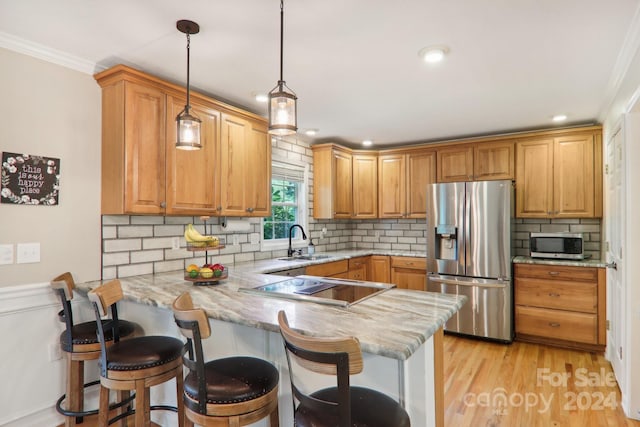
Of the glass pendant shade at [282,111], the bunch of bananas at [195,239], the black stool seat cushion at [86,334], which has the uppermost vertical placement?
the glass pendant shade at [282,111]

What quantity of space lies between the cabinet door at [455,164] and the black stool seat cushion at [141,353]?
12.2 ft

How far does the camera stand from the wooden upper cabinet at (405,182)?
4730mm

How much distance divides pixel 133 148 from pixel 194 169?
47 centimetres

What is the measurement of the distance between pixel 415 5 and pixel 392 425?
1835 mm

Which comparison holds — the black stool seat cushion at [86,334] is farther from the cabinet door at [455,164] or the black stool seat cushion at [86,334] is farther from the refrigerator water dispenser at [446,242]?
the cabinet door at [455,164]

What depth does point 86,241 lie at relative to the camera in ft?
8.02

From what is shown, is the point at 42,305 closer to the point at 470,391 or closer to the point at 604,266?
the point at 470,391

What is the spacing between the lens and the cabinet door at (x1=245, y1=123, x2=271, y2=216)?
3281 millimetres

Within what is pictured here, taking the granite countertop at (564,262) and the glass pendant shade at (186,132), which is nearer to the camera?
the glass pendant shade at (186,132)

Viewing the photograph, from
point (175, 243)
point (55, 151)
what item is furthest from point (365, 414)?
point (55, 151)

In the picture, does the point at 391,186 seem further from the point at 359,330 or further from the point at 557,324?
the point at 359,330

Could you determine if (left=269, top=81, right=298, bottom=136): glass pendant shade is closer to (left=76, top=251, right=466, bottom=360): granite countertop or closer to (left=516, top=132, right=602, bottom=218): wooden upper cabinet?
(left=76, top=251, right=466, bottom=360): granite countertop

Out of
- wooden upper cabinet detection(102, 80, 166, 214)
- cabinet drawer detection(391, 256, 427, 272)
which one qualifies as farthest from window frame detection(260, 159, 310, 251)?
wooden upper cabinet detection(102, 80, 166, 214)

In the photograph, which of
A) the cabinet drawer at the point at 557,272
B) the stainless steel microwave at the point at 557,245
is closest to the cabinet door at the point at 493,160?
the stainless steel microwave at the point at 557,245
